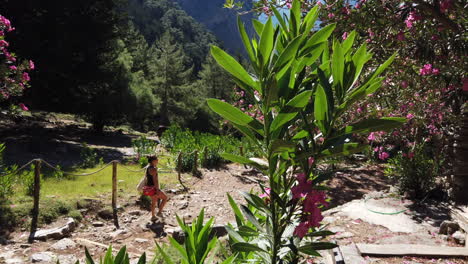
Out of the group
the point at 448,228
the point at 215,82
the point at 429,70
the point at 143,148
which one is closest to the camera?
the point at 429,70

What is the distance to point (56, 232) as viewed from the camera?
466 centimetres

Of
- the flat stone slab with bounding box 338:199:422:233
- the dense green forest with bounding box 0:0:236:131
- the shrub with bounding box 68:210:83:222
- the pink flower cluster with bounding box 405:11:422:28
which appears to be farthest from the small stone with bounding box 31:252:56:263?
the dense green forest with bounding box 0:0:236:131

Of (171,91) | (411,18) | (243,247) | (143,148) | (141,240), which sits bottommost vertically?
(141,240)

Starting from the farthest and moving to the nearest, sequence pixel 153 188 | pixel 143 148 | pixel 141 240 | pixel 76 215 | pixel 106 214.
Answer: pixel 143 148 → pixel 153 188 → pixel 106 214 → pixel 76 215 → pixel 141 240

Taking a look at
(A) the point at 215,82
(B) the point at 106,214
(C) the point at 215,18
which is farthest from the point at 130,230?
(C) the point at 215,18

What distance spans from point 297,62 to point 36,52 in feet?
47.9

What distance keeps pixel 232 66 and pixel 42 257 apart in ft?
14.2

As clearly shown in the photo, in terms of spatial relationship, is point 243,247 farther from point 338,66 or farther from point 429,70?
point 429,70

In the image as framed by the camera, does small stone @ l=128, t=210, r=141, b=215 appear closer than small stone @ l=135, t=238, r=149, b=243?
No

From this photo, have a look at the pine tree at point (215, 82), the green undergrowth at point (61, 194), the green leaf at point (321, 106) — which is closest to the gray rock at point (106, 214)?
the green undergrowth at point (61, 194)

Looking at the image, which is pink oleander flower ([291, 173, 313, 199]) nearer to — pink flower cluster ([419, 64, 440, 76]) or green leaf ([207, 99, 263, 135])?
green leaf ([207, 99, 263, 135])

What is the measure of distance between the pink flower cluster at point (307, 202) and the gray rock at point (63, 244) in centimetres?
448

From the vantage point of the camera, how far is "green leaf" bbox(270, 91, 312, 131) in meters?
0.80

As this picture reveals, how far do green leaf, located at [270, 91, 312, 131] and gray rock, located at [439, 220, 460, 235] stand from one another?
4836mm
